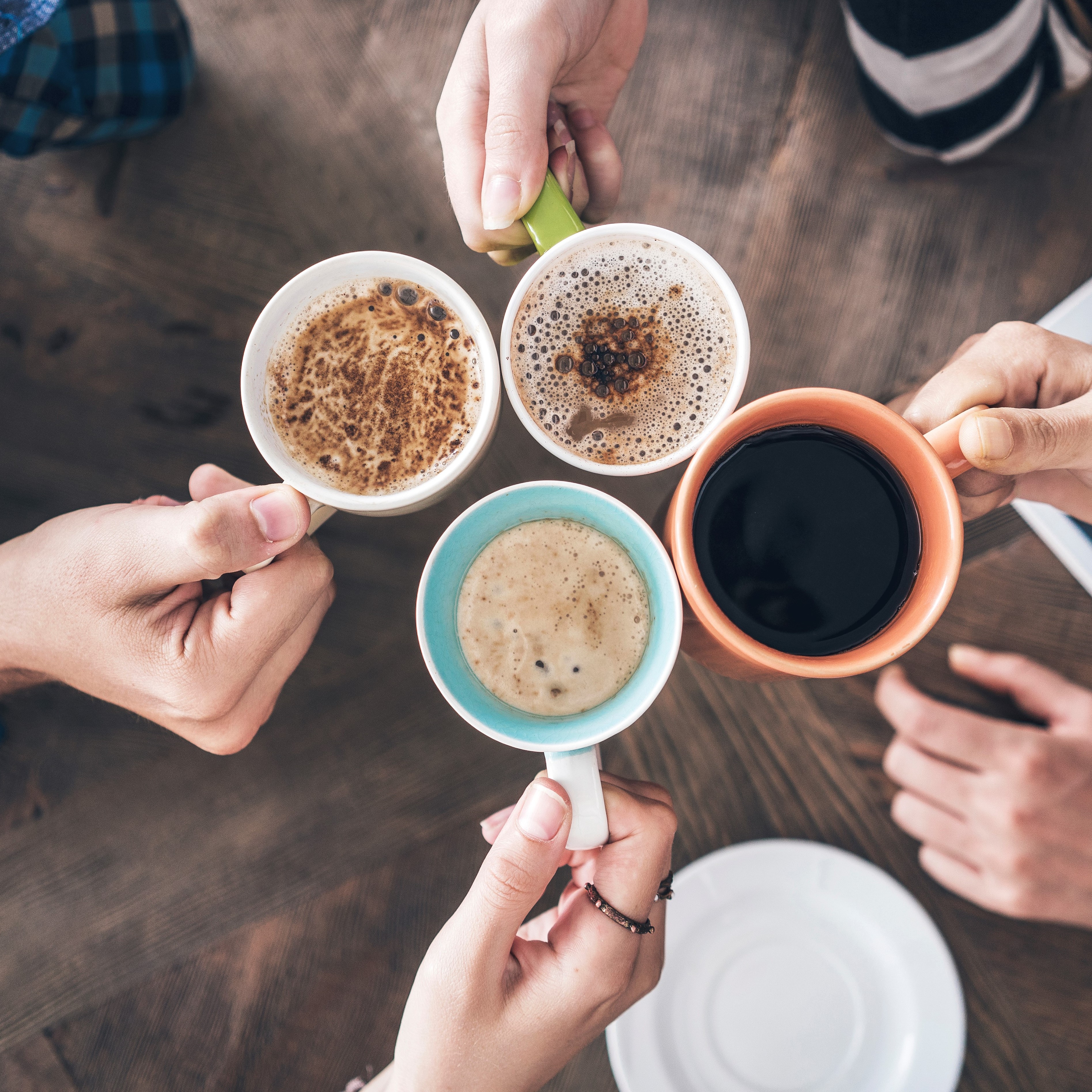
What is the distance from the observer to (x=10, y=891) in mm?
1086

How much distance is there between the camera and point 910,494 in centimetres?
78

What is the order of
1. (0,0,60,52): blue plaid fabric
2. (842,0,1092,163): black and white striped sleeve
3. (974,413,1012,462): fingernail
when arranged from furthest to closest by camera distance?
(842,0,1092,163): black and white striped sleeve, (0,0,60,52): blue plaid fabric, (974,413,1012,462): fingernail

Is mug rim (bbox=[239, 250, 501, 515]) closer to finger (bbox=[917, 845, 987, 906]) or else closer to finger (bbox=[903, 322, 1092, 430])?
finger (bbox=[903, 322, 1092, 430])

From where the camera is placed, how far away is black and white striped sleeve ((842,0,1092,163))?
1.00 m

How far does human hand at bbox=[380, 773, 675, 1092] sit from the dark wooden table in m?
0.24

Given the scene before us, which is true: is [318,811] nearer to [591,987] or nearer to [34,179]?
[591,987]

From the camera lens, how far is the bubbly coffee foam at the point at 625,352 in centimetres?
81

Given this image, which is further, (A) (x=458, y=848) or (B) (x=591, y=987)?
(A) (x=458, y=848)

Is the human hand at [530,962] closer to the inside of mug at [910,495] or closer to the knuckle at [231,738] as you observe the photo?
the inside of mug at [910,495]

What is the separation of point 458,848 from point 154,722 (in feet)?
1.65

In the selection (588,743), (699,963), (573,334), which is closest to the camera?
(588,743)

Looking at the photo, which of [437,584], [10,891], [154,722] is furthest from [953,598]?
[10,891]

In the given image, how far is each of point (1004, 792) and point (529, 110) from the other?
3.77ft

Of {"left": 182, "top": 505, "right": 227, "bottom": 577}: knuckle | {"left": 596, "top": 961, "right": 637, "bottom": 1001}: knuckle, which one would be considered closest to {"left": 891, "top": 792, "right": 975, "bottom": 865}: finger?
{"left": 596, "top": 961, "right": 637, "bottom": 1001}: knuckle
